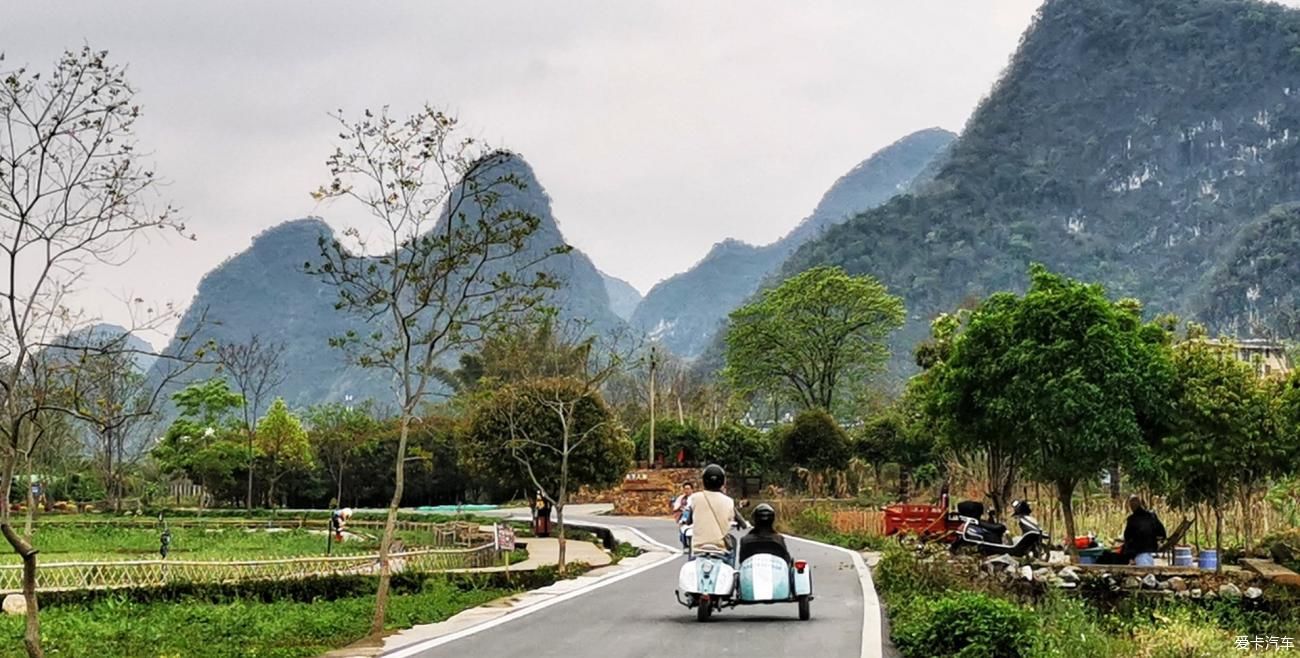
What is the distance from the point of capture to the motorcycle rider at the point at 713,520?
1331 centimetres

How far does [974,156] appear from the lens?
160000 mm

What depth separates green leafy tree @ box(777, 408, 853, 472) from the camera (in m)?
48.4

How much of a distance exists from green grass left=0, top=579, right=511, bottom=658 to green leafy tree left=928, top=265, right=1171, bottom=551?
849 centimetres

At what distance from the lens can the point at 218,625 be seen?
13.4 m

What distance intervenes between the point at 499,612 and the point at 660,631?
9.91 ft

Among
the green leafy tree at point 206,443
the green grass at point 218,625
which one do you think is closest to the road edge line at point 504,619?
the green grass at point 218,625

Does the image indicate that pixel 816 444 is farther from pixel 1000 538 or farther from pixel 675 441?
pixel 1000 538

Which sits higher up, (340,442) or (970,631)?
(340,442)

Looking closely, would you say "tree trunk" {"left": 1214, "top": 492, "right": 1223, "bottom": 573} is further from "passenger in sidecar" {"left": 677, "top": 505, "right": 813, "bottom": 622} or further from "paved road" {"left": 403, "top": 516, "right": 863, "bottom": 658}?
"passenger in sidecar" {"left": 677, "top": 505, "right": 813, "bottom": 622}

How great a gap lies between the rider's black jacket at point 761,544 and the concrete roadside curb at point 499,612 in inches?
108

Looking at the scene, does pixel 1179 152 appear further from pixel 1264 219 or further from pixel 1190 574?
pixel 1190 574

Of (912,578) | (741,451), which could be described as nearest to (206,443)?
(741,451)

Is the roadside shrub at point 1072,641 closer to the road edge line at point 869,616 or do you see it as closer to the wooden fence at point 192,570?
the road edge line at point 869,616

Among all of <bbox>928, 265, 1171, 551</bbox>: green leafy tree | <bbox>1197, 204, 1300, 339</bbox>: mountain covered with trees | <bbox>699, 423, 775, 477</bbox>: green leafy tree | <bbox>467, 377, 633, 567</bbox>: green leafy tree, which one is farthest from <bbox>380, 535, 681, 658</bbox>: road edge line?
<bbox>1197, 204, 1300, 339</bbox>: mountain covered with trees
